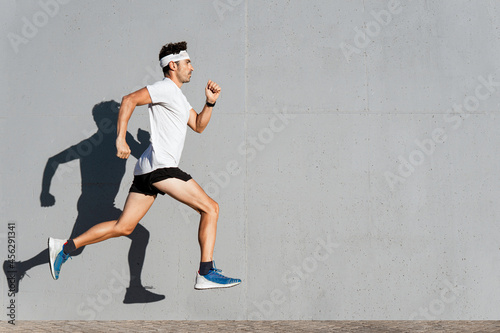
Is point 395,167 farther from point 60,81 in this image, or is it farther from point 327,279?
point 60,81

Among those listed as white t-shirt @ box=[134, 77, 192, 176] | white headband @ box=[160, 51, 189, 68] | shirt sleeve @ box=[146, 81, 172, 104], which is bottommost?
white t-shirt @ box=[134, 77, 192, 176]

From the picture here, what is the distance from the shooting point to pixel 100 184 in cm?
631

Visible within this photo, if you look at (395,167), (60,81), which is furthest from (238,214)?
(60,81)

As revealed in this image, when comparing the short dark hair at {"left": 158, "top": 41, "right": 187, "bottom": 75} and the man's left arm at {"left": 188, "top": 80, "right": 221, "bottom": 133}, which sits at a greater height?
the short dark hair at {"left": 158, "top": 41, "right": 187, "bottom": 75}

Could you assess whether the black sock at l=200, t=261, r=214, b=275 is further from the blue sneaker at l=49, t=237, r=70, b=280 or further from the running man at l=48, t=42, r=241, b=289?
the blue sneaker at l=49, t=237, r=70, b=280

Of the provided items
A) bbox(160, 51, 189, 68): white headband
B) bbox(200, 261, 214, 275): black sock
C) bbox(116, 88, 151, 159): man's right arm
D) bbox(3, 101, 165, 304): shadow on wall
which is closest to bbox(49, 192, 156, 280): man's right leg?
bbox(116, 88, 151, 159): man's right arm

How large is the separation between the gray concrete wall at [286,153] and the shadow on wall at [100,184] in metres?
0.03

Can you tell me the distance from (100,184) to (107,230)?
4.08 ft

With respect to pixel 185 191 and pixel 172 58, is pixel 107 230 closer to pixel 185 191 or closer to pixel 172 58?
pixel 185 191

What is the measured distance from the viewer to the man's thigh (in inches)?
198

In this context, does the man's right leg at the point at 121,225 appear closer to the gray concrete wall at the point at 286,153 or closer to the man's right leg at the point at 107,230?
the man's right leg at the point at 107,230

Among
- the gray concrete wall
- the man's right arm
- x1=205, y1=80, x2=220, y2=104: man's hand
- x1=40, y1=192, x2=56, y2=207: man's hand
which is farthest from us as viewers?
x1=40, y1=192, x2=56, y2=207: man's hand

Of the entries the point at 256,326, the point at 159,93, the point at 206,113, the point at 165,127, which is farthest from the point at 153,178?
the point at 256,326

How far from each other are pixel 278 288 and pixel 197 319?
2.96 ft
